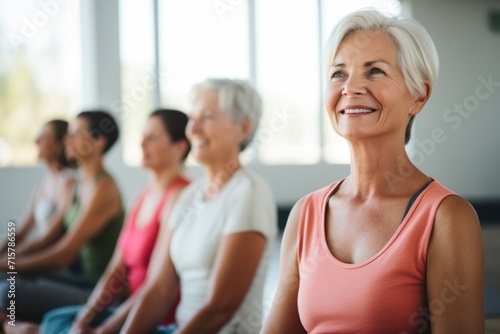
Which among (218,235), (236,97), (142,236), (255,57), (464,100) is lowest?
(142,236)

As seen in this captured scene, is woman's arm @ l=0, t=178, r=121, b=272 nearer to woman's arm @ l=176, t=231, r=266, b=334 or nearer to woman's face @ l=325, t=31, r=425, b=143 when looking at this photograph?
woman's arm @ l=176, t=231, r=266, b=334

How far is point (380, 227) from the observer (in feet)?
3.67

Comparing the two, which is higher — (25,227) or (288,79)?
(288,79)

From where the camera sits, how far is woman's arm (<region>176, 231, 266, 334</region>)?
1.70 m

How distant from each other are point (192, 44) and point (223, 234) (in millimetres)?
5791

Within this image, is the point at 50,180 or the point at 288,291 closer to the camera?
the point at 288,291

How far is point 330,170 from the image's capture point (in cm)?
815

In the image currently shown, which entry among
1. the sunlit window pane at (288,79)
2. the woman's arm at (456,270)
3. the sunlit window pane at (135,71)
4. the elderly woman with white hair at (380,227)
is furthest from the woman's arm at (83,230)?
the sunlit window pane at (288,79)

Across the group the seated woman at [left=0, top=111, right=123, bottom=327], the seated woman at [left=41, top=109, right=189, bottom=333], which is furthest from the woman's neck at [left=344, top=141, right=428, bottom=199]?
the seated woman at [left=0, top=111, right=123, bottom=327]

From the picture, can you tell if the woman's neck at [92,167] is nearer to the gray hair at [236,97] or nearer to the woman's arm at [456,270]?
the gray hair at [236,97]

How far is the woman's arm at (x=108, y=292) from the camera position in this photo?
2.14 m

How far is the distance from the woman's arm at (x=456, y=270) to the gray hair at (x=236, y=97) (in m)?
1.07

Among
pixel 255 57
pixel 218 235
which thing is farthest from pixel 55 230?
pixel 255 57

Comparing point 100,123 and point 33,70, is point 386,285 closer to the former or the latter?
point 100,123
